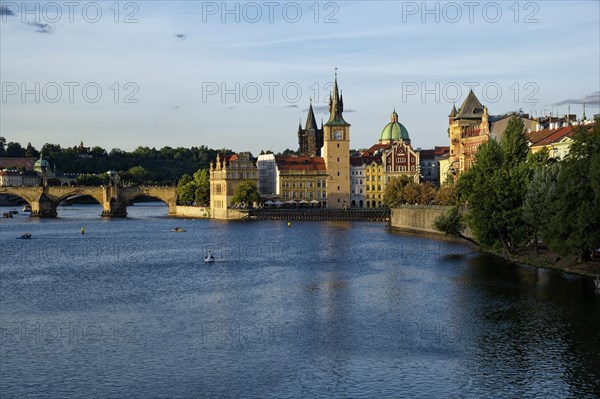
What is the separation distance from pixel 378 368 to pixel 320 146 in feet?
520

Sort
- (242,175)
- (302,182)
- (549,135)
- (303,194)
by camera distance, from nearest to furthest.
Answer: (549,135) < (242,175) < (302,182) < (303,194)

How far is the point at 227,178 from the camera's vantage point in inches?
5930

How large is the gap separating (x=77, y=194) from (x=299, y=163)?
39583mm

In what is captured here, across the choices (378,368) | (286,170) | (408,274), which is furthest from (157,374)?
(286,170)

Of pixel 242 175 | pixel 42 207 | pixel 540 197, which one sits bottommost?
pixel 42 207

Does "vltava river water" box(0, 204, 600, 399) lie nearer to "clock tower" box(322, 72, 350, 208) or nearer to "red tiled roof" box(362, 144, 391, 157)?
"clock tower" box(322, 72, 350, 208)

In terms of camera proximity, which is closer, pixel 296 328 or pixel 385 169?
pixel 296 328

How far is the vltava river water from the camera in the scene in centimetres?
3356

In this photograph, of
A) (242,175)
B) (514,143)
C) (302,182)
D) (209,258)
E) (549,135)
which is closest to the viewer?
(209,258)

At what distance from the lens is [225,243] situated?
93.1 meters

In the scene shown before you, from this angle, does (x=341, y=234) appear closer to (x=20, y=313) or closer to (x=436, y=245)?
(x=436, y=245)

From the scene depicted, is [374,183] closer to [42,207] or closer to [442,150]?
[442,150]

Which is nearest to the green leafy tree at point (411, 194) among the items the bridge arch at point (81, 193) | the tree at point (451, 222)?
the tree at point (451, 222)

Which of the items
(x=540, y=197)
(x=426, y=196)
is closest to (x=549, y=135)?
(x=426, y=196)
